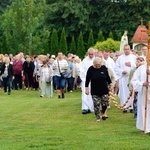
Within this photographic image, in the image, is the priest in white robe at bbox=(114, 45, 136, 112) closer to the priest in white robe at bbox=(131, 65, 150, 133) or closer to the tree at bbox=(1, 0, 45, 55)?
the priest in white robe at bbox=(131, 65, 150, 133)

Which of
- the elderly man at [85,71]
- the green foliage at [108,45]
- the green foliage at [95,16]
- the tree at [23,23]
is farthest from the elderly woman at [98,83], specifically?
the green foliage at [95,16]

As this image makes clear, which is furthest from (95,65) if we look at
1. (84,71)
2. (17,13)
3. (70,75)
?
(17,13)

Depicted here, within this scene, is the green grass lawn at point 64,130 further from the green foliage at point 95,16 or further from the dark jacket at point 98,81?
the green foliage at point 95,16

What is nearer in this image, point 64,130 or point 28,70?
point 64,130

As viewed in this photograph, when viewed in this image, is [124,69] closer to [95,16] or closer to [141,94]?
[141,94]

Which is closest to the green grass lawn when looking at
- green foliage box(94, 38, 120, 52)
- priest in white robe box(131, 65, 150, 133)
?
priest in white robe box(131, 65, 150, 133)

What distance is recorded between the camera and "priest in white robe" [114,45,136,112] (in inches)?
770

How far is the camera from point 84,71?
62.1 ft

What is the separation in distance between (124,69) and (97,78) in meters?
3.41

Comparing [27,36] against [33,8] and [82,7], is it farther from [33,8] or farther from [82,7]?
[82,7]

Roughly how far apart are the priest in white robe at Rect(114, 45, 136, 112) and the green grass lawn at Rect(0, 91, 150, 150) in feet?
2.21

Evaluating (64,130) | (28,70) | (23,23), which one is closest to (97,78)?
(64,130)

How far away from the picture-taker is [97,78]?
16516 millimetres

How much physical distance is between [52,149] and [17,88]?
2181 cm
